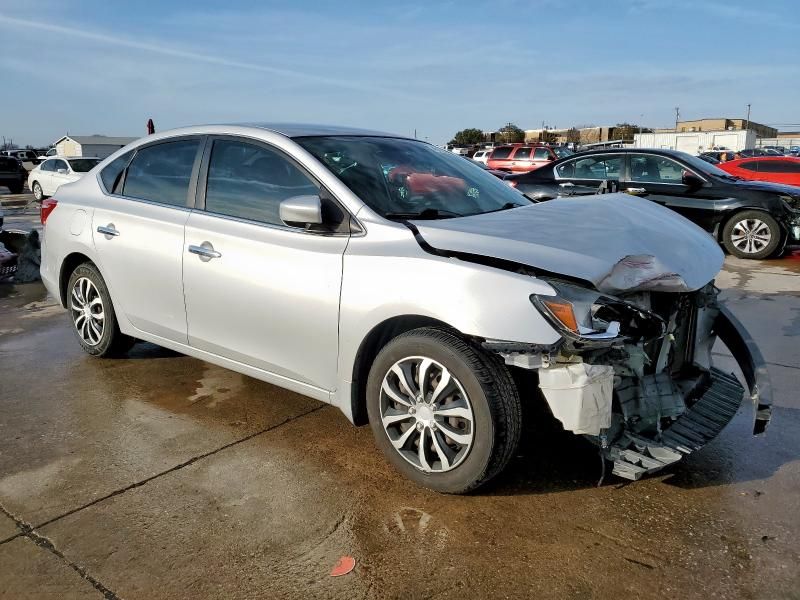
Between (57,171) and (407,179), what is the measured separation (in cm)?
1988

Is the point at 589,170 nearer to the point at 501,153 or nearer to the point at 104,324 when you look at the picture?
the point at 104,324

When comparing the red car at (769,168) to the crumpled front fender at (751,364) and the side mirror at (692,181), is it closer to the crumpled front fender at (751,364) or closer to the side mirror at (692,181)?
the side mirror at (692,181)

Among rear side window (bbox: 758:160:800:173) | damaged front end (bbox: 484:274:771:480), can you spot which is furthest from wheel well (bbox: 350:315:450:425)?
rear side window (bbox: 758:160:800:173)

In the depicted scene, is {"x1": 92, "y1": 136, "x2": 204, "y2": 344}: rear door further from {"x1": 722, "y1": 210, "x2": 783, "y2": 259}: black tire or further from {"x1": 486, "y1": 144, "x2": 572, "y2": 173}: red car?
{"x1": 486, "y1": 144, "x2": 572, "y2": 173}: red car

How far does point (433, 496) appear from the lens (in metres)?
3.15

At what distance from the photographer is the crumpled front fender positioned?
3.21 metres

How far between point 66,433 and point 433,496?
7.19ft

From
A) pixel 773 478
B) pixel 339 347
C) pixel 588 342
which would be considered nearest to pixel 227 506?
pixel 339 347

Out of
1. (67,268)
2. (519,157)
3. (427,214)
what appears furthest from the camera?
(519,157)

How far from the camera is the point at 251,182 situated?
390 cm

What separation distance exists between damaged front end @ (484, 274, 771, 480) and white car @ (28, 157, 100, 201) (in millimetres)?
19829

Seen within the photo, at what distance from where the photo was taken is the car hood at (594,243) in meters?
2.90

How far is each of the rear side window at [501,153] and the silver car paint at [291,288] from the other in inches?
842

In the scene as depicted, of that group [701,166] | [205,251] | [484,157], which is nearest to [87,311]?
[205,251]
